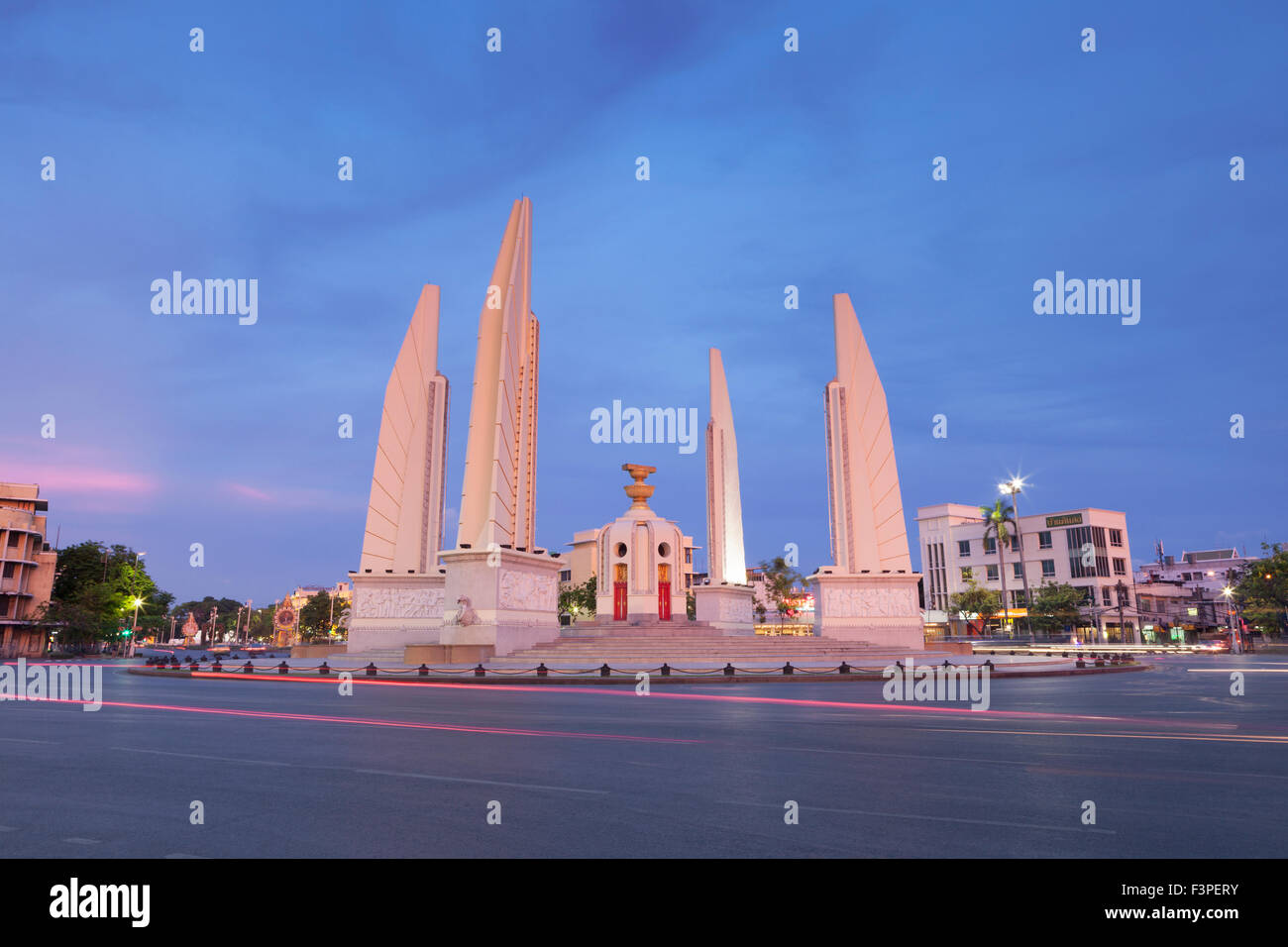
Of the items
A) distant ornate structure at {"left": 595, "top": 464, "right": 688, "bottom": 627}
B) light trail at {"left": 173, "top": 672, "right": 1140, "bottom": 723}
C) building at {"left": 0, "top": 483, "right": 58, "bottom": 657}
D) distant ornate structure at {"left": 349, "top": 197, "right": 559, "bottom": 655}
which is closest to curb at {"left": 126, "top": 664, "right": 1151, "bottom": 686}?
light trail at {"left": 173, "top": 672, "right": 1140, "bottom": 723}

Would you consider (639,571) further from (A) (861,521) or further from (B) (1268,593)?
(B) (1268,593)

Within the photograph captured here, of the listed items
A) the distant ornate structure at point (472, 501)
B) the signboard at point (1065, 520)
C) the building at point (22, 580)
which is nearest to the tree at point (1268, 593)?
the signboard at point (1065, 520)

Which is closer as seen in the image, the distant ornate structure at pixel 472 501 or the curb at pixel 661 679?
the curb at pixel 661 679

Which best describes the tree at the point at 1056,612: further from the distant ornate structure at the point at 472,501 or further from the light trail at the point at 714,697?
the light trail at the point at 714,697

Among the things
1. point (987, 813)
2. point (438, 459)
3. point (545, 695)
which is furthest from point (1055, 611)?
point (987, 813)

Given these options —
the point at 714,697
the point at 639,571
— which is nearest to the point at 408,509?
the point at 639,571

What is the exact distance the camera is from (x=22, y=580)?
54906 millimetres

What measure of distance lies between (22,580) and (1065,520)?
306 feet

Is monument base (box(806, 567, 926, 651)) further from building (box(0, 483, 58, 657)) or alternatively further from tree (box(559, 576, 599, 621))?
building (box(0, 483, 58, 657))

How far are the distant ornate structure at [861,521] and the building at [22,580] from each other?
166 feet

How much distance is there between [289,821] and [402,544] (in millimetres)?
39081

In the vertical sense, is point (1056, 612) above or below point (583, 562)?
below

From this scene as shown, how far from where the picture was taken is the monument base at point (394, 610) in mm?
39562
